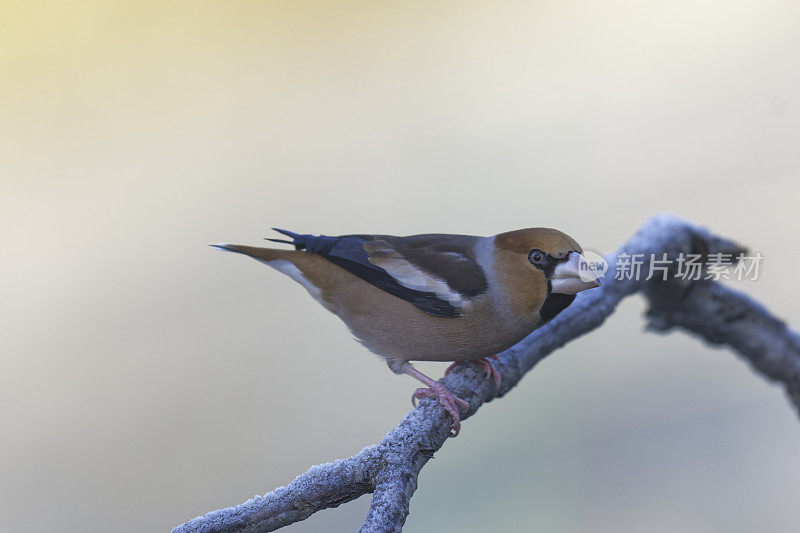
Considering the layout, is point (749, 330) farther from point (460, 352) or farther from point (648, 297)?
point (460, 352)

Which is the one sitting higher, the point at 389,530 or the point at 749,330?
the point at 749,330

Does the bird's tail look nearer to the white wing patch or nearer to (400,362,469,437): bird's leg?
the white wing patch

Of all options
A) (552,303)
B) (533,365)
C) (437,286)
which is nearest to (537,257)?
(552,303)

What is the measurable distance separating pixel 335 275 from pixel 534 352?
A: 721 millimetres

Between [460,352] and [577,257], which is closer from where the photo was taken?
[577,257]

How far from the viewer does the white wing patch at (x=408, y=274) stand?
187 cm

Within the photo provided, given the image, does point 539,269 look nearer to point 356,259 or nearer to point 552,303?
point 552,303

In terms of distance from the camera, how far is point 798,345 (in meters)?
2.55

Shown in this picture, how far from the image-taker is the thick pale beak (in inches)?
65.9

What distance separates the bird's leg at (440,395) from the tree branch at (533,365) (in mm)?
26

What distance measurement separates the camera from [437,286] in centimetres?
189

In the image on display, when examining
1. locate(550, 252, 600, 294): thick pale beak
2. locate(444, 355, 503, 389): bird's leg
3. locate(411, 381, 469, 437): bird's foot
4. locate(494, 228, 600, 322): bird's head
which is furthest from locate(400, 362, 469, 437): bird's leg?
locate(550, 252, 600, 294): thick pale beak

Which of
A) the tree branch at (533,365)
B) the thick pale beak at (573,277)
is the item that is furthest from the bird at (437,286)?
the tree branch at (533,365)

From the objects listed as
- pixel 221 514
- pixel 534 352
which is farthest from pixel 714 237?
pixel 221 514
